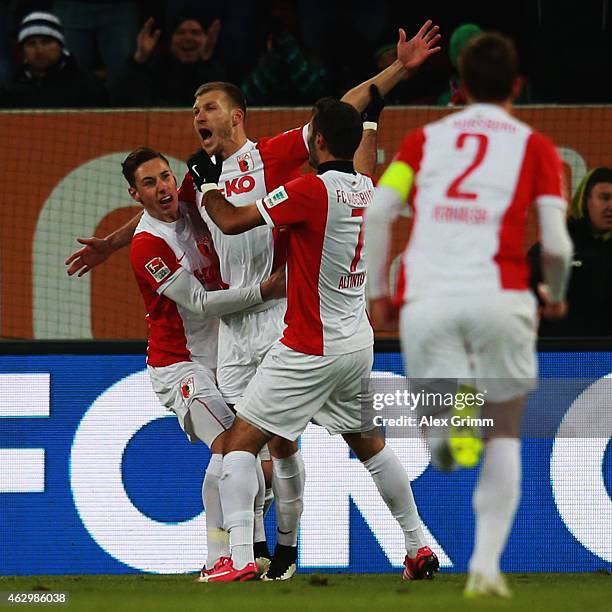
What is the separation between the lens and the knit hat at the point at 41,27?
10633 mm

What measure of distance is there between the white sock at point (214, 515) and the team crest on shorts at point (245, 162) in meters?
1.38

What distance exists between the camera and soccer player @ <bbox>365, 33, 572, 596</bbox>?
16.1 feet

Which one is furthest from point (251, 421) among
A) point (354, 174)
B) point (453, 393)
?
point (453, 393)

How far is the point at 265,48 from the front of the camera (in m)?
11.5

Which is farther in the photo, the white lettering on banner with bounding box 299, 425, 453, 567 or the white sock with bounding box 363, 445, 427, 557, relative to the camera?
the white lettering on banner with bounding box 299, 425, 453, 567

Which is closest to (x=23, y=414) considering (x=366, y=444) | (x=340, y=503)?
A: (x=340, y=503)

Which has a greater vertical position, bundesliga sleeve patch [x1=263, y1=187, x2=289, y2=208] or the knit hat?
the knit hat

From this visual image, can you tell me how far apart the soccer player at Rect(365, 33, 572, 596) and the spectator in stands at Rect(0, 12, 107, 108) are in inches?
233

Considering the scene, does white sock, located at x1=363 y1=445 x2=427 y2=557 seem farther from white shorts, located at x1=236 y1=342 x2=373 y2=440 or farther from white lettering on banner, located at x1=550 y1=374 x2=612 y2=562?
white lettering on banner, located at x1=550 y1=374 x2=612 y2=562

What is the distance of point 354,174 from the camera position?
656 cm

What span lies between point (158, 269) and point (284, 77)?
4069 mm

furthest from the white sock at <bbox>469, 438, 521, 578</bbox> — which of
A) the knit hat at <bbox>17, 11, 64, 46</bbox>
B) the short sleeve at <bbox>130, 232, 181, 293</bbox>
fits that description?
the knit hat at <bbox>17, 11, 64, 46</bbox>

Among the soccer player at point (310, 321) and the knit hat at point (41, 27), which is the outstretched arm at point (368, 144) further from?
the knit hat at point (41, 27)

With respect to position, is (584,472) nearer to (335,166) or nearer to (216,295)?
(216,295)
